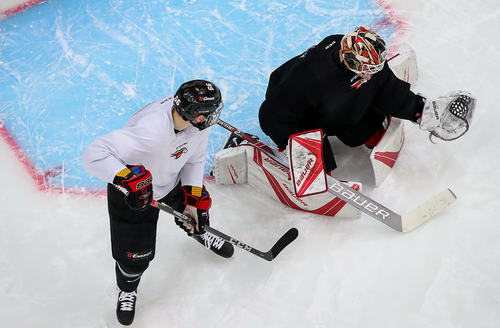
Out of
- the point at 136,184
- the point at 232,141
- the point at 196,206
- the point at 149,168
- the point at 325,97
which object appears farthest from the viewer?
the point at 232,141

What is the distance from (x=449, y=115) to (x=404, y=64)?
557 millimetres

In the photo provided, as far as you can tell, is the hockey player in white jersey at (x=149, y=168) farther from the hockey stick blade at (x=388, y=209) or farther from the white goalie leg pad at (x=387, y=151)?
the white goalie leg pad at (x=387, y=151)

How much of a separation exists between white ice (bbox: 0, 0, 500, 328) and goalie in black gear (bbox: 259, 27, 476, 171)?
0.27 meters

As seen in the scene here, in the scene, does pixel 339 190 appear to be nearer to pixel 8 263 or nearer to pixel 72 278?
pixel 72 278

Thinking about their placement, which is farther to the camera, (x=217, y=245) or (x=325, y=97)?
(x=217, y=245)

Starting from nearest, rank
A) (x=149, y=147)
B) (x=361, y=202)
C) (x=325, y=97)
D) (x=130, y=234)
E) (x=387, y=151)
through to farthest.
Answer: (x=149, y=147)
(x=130, y=234)
(x=325, y=97)
(x=361, y=202)
(x=387, y=151)

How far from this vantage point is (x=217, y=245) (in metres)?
2.70

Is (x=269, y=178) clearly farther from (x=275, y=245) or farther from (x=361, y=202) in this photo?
(x=361, y=202)

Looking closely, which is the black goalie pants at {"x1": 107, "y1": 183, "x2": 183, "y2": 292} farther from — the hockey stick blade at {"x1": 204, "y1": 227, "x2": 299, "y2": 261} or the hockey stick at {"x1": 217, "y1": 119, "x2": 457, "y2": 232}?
the hockey stick at {"x1": 217, "y1": 119, "x2": 457, "y2": 232}

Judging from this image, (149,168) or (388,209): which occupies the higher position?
(149,168)

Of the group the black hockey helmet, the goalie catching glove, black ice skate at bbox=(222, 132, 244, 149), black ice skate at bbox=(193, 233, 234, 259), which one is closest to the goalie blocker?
black ice skate at bbox=(222, 132, 244, 149)

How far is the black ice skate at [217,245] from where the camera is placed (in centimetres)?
269

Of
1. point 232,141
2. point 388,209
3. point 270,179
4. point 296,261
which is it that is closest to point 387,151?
point 388,209

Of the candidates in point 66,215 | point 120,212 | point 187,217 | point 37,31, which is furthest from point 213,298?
point 37,31
